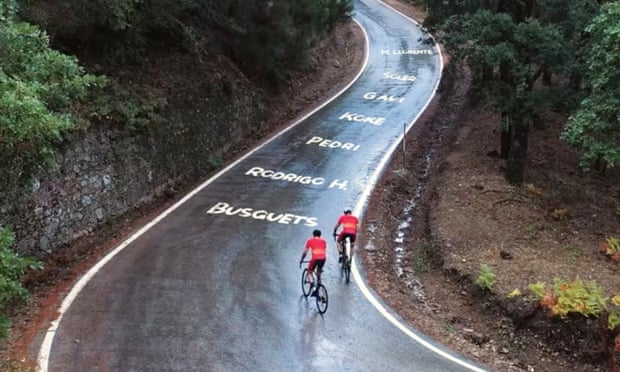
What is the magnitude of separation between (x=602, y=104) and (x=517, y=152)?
17.5ft

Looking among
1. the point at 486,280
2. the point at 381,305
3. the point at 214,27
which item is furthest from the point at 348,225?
the point at 214,27

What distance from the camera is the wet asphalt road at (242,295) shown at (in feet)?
36.9

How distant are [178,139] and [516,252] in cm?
1108

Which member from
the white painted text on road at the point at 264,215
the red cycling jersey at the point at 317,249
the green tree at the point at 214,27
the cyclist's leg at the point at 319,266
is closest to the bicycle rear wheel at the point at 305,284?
the cyclist's leg at the point at 319,266

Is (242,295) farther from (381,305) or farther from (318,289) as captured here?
(381,305)

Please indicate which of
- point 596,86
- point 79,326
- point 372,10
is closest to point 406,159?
point 596,86

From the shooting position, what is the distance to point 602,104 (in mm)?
15641

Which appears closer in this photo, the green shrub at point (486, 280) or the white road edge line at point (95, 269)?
the white road edge line at point (95, 269)

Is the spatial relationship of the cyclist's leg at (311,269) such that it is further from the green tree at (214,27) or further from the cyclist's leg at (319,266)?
the green tree at (214,27)

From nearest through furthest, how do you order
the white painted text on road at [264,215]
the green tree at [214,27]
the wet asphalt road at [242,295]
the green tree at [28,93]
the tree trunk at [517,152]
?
the green tree at [28,93] → the wet asphalt road at [242,295] → the green tree at [214,27] → the white painted text on road at [264,215] → the tree trunk at [517,152]

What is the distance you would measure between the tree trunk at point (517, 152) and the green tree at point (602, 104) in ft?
13.3

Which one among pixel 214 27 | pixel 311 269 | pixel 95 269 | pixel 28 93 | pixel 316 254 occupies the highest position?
pixel 214 27

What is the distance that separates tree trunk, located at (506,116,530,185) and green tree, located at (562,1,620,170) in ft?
13.3

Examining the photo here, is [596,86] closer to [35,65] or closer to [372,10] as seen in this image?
[35,65]
